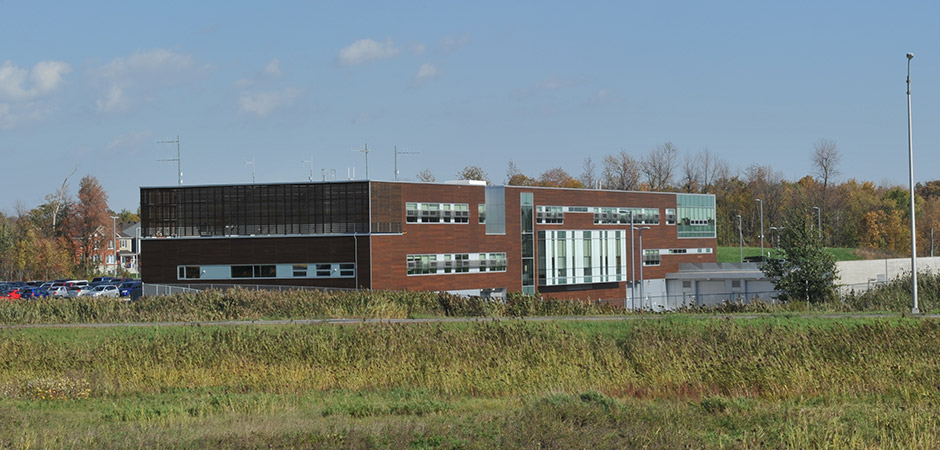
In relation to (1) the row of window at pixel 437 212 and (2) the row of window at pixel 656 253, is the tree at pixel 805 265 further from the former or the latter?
(2) the row of window at pixel 656 253

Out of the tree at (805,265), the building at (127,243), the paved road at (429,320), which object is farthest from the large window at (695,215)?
the building at (127,243)

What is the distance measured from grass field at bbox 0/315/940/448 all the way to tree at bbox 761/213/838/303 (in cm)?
2138

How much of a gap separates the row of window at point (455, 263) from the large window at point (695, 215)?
24.0m

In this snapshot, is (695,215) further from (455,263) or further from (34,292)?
(34,292)

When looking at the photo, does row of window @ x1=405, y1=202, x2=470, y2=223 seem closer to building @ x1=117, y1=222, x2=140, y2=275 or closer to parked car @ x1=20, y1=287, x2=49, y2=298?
parked car @ x1=20, y1=287, x2=49, y2=298

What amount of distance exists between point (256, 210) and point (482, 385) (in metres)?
45.6

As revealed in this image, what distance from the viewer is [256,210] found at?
208 feet

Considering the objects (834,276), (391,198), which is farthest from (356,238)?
(834,276)

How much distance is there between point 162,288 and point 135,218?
121571 mm

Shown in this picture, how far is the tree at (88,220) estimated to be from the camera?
102375 millimetres

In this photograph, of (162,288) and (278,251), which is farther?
(278,251)

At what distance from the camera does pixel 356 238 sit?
61938 mm

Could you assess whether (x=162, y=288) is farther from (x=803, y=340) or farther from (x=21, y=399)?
(x=803, y=340)

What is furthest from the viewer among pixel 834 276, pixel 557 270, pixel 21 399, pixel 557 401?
pixel 557 270
